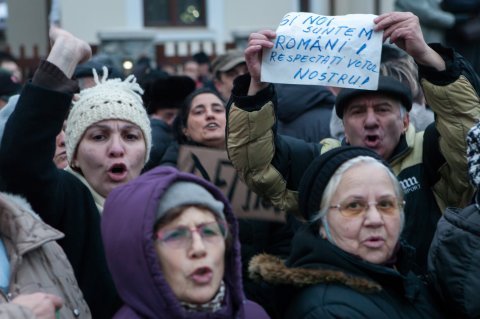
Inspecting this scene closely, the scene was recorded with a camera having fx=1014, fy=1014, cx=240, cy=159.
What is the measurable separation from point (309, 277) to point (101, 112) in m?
1.16

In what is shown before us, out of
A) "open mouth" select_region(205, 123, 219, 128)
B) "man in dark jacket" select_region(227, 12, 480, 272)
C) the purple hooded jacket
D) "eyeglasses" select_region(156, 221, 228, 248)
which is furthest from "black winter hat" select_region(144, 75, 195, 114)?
"eyeglasses" select_region(156, 221, 228, 248)

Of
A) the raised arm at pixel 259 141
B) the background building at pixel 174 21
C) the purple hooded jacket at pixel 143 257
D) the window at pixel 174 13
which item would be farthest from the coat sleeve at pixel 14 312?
the window at pixel 174 13

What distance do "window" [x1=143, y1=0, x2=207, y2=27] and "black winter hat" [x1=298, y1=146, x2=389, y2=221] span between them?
15.2 metres

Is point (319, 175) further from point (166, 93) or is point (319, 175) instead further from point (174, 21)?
point (174, 21)

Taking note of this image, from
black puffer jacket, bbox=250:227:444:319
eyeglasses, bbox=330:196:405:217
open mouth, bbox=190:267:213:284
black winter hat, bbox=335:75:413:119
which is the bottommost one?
black puffer jacket, bbox=250:227:444:319

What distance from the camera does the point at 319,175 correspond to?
3.39 meters

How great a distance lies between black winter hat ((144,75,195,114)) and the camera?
22.6ft

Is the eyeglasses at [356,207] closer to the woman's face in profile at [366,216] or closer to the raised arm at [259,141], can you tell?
the woman's face in profile at [366,216]

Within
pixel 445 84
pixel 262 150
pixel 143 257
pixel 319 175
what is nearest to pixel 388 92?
pixel 445 84

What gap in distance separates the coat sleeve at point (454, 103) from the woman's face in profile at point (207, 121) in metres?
1.83

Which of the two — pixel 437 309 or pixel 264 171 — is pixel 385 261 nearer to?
pixel 437 309

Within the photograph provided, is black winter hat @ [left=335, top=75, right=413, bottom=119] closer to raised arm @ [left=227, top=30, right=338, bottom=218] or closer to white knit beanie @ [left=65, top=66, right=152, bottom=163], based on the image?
raised arm @ [left=227, top=30, right=338, bottom=218]

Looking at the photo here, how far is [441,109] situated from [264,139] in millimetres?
686

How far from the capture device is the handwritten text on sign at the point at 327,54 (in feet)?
12.4
